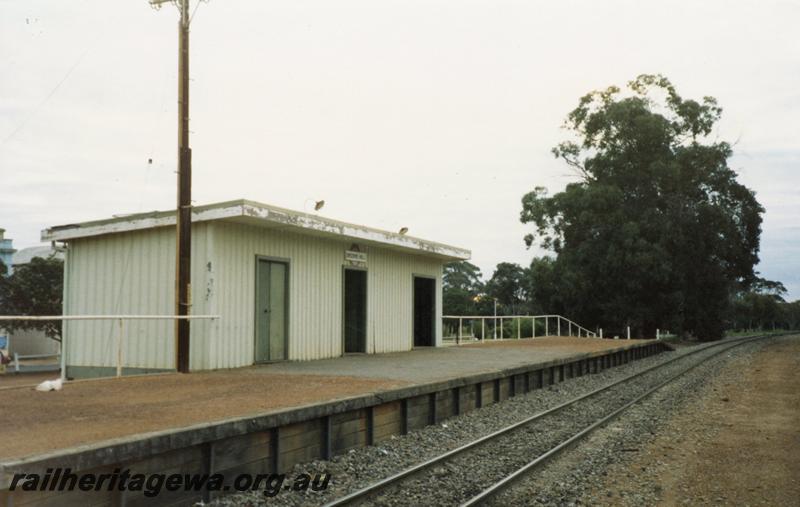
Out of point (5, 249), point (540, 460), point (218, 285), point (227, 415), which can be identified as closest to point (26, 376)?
point (218, 285)

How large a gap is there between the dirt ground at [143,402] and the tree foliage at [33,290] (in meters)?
17.7

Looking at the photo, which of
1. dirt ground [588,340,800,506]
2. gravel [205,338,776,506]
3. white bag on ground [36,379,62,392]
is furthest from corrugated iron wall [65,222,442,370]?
dirt ground [588,340,800,506]

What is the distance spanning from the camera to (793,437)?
9.25 m

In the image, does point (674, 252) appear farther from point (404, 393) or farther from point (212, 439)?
point (212, 439)

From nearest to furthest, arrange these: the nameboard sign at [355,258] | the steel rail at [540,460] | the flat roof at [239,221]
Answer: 1. the steel rail at [540,460]
2. the flat roof at [239,221]
3. the nameboard sign at [355,258]

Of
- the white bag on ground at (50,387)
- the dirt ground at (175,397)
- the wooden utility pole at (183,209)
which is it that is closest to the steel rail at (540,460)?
the dirt ground at (175,397)

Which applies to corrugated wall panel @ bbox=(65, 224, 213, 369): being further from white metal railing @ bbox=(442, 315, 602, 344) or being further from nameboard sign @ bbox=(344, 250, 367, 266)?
white metal railing @ bbox=(442, 315, 602, 344)

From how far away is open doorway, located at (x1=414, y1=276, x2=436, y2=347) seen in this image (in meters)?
20.4

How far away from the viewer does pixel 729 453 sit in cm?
823

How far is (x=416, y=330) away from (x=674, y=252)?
20413mm

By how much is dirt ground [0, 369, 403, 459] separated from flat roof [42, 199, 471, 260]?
2819 mm

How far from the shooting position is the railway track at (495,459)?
20.6 ft

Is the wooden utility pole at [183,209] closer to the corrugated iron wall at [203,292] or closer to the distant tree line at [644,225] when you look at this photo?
the corrugated iron wall at [203,292]

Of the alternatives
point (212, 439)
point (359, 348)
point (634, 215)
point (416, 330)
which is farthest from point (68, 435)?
point (634, 215)
